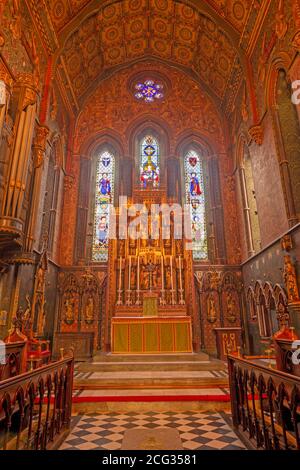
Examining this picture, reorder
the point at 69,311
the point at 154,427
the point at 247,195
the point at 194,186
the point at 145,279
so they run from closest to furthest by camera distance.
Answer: the point at 154,427, the point at 145,279, the point at 69,311, the point at 247,195, the point at 194,186

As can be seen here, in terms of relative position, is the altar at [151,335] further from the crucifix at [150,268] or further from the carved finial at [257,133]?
the carved finial at [257,133]

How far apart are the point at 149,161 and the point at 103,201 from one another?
3.38 metres

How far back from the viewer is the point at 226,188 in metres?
15.6

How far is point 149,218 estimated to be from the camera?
13.8 meters

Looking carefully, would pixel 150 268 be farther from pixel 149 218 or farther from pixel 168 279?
pixel 149 218

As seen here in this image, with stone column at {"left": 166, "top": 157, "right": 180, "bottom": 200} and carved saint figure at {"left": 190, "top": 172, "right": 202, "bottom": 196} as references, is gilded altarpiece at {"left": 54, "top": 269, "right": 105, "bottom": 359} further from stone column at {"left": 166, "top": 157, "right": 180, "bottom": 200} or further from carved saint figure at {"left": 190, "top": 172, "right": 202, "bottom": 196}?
carved saint figure at {"left": 190, "top": 172, "right": 202, "bottom": 196}

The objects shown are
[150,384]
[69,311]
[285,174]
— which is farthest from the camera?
[69,311]

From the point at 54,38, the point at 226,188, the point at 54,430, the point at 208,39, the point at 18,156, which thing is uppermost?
the point at 208,39

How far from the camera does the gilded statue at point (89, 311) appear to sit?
1336 cm

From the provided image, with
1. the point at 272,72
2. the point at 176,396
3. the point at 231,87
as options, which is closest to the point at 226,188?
the point at 231,87

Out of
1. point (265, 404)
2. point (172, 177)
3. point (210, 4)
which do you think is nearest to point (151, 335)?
point (265, 404)

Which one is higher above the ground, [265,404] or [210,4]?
[210,4]
